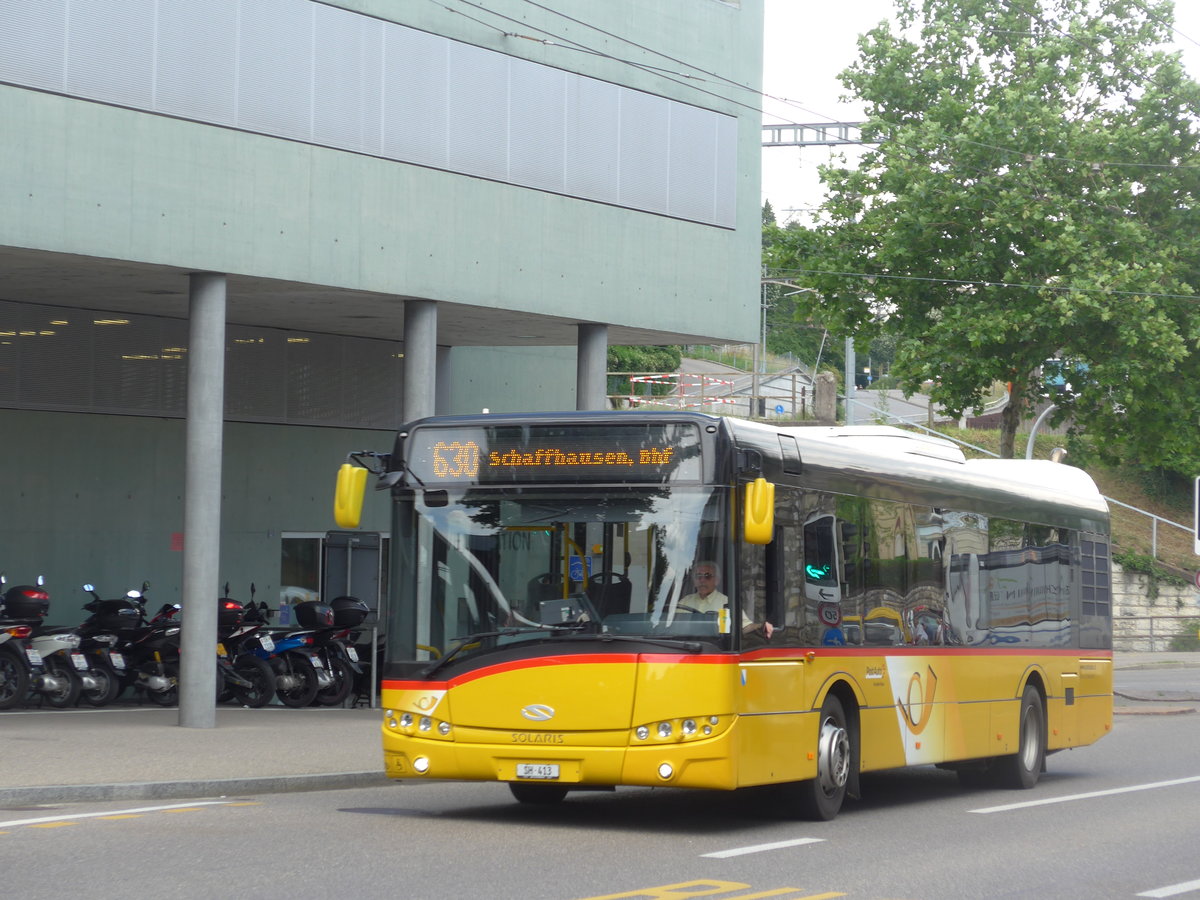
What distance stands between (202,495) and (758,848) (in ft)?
33.6

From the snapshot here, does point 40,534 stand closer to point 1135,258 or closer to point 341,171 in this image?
point 341,171

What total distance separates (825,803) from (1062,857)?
207 centimetres

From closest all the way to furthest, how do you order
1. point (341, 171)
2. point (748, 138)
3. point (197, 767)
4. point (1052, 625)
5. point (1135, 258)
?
point (197, 767) → point (1052, 625) → point (341, 171) → point (748, 138) → point (1135, 258)

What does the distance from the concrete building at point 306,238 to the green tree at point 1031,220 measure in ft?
19.1

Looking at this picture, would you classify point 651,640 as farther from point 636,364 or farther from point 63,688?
point 636,364

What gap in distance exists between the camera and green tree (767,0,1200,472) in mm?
29984

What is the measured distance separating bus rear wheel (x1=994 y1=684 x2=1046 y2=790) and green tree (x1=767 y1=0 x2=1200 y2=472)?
44.1 feet

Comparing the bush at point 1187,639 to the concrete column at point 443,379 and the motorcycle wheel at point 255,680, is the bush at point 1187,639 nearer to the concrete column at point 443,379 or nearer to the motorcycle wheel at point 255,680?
the concrete column at point 443,379

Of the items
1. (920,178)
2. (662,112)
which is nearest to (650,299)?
(662,112)

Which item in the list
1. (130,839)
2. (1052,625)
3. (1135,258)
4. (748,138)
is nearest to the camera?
(130,839)

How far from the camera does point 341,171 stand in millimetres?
20844

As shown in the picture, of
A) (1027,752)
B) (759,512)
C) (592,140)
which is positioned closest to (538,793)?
(759,512)

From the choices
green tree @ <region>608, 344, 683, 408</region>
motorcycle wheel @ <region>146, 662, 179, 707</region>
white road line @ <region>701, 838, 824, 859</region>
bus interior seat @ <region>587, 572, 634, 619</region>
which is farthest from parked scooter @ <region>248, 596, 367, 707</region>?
green tree @ <region>608, 344, 683, 408</region>

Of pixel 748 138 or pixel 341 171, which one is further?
pixel 748 138
